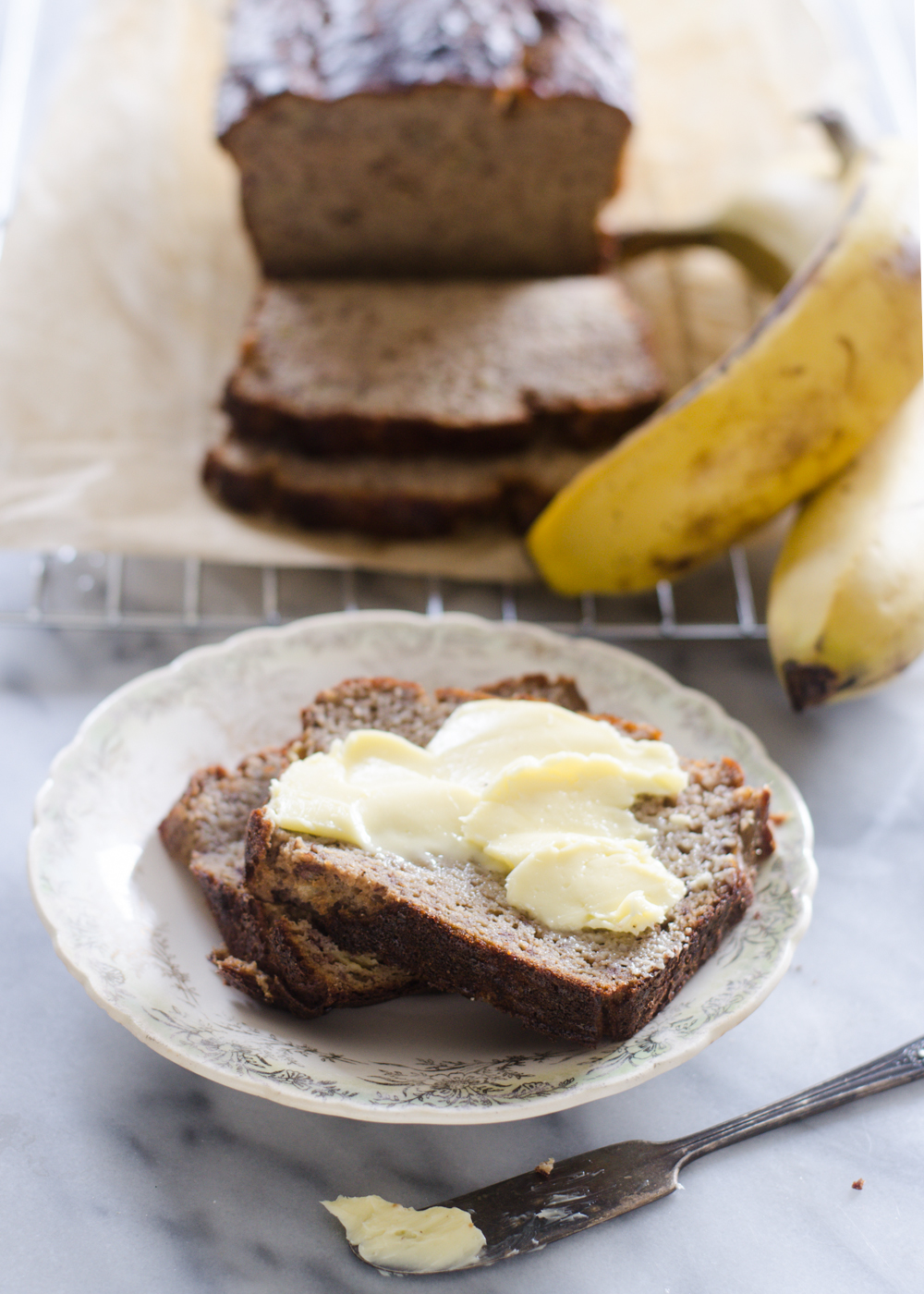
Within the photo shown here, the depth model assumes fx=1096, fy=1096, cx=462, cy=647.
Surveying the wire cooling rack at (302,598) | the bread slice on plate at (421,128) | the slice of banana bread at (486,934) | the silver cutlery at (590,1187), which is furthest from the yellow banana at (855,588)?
the bread slice on plate at (421,128)

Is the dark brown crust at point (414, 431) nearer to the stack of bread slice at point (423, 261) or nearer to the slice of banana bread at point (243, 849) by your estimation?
the stack of bread slice at point (423, 261)

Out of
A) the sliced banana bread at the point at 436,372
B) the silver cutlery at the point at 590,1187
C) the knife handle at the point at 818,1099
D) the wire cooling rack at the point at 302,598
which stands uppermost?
the sliced banana bread at the point at 436,372

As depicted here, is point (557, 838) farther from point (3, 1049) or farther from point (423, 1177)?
point (3, 1049)

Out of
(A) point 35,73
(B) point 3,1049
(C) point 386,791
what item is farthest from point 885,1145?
(A) point 35,73

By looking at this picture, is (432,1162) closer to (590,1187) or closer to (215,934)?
(590,1187)

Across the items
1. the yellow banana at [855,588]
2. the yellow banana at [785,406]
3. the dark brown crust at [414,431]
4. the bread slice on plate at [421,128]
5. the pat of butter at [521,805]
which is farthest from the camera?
the bread slice on plate at [421,128]

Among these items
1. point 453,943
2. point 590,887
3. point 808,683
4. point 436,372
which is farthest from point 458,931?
point 436,372

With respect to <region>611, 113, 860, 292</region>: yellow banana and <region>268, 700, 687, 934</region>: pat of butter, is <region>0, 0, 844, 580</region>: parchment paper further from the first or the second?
<region>268, 700, 687, 934</region>: pat of butter
